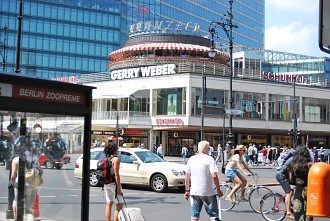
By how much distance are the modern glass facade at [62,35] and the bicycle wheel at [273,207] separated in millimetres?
74187

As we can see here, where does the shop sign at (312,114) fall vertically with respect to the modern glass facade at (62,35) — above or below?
below

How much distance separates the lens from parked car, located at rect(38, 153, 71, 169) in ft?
16.9

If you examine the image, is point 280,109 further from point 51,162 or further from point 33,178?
point 33,178

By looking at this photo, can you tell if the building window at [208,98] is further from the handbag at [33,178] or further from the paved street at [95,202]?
the handbag at [33,178]

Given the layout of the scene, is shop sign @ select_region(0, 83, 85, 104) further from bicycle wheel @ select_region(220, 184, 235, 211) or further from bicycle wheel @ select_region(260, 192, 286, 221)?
bicycle wheel @ select_region(220, 184, 235, 211)

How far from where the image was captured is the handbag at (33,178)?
5164 millimetres

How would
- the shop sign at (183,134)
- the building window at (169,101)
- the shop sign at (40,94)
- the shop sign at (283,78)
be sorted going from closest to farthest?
the shop sign at (40,94)
the building window at (169,101)
the shop sign at (183,134)
the shop sign at (283,78)

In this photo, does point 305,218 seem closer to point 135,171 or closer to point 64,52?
point 135,171

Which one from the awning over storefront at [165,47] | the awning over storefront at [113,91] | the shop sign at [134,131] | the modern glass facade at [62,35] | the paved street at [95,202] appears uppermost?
the modern glass facade at [62,35]

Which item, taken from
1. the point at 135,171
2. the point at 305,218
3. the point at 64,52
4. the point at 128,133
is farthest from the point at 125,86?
the point at 305,218

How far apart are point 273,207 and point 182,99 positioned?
41.7 m

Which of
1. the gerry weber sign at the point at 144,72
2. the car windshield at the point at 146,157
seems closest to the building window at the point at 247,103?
the gerry weber sign at the point at 144,72

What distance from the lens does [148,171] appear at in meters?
Answer: 16.7

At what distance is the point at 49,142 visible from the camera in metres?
5.18
